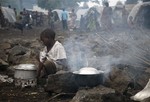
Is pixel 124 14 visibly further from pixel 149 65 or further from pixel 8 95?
pixel 8 95

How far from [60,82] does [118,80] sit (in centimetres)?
106

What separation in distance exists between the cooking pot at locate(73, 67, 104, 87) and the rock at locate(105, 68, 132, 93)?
45cm

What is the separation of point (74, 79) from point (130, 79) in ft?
3.42

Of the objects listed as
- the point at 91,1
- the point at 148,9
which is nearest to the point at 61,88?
the point at 148,9

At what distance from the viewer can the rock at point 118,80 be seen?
5.10 metres

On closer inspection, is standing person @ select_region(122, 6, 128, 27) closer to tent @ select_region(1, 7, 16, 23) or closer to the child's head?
tent @ select_region(1, 7, 16, 23)

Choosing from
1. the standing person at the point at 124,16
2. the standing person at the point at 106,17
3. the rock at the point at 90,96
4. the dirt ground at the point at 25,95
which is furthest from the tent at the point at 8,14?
the rock at the point at 90,96

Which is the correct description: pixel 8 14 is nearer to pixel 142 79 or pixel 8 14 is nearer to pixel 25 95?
pixel 25 95

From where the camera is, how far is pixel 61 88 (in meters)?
5.11

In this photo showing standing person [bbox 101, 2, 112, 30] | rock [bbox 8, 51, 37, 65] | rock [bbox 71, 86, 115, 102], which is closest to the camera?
rock [bbox 71, 86, 115, 102]

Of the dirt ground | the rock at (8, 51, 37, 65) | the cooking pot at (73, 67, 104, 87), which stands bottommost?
the dirt ground

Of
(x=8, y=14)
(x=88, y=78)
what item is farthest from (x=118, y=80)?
(x=8, y=14)

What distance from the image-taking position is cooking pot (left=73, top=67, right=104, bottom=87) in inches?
185

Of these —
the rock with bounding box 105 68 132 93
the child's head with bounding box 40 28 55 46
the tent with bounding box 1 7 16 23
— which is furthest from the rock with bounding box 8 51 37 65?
the tent with bounding box 1 7 16 23
